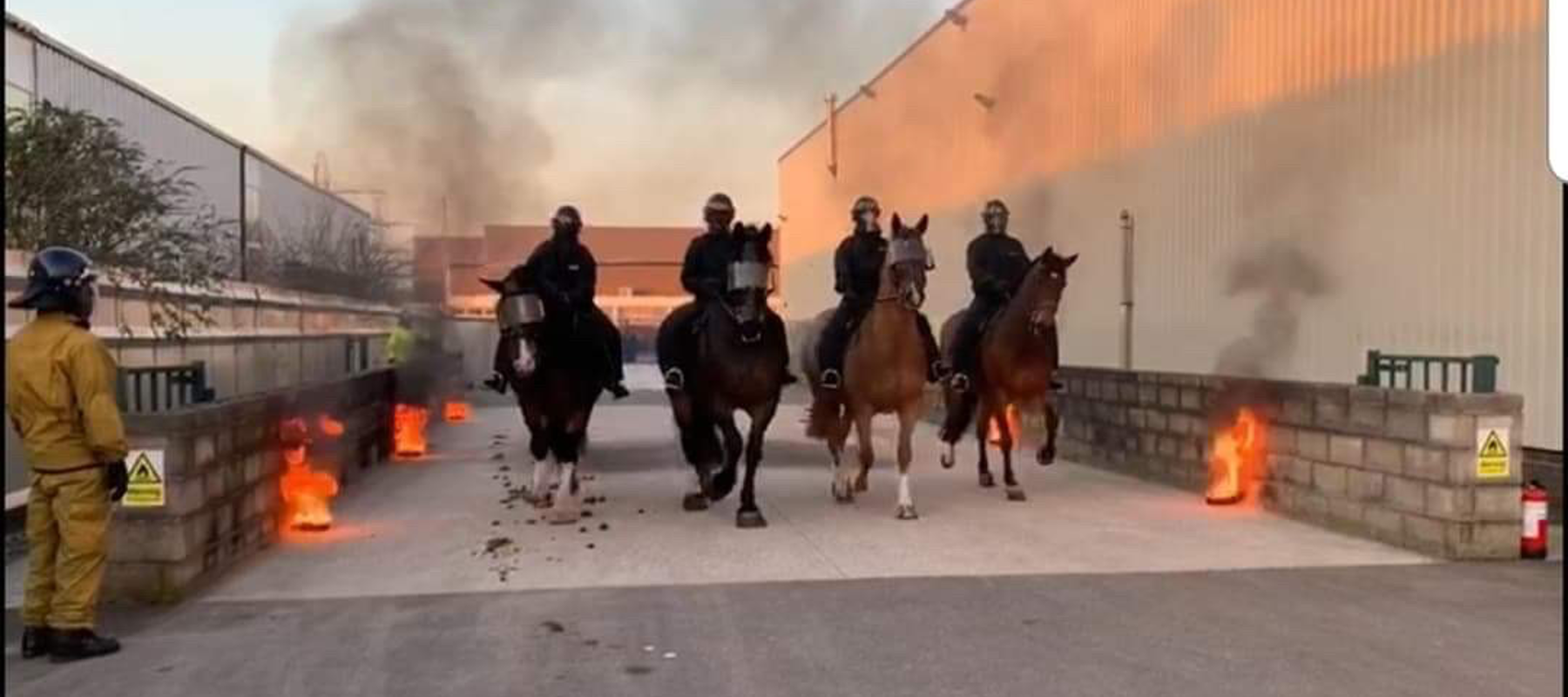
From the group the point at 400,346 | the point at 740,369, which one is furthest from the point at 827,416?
the point at 400,346

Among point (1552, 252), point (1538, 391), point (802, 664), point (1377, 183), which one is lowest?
point (802, 664)

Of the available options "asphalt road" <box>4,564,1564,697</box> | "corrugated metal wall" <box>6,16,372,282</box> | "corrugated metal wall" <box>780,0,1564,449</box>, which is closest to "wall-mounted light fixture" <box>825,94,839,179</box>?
"corrugated metal wall" <box>780,0,1564,449</box>

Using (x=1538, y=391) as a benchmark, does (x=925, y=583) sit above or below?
below

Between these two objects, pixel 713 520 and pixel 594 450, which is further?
pixel 594 450

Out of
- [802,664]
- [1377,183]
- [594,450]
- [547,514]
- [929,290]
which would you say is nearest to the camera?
[802,664]

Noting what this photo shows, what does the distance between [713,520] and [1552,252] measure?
638cm

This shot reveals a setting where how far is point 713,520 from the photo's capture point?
385 inches

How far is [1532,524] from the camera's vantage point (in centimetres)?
801

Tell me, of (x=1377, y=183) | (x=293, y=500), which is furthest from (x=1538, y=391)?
(x=293, y=500)

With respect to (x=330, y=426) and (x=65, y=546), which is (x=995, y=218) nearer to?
(x=330, y=426)

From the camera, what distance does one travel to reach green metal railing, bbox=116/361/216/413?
754 centimetres

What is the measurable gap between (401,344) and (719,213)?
9.35 metres

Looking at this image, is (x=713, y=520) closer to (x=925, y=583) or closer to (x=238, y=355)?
(x=925, y=583)

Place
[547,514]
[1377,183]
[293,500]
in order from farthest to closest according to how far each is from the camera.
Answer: [1377,183] < [547,514] < [293,500]
